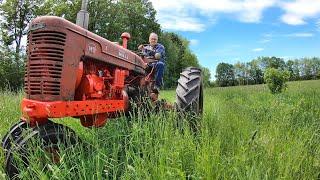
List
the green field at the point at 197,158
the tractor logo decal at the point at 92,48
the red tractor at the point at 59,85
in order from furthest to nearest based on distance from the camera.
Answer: the tractor logo decal at the point at 92,48, the red tractor at the point at 59,85, the green field at the point at 197,158

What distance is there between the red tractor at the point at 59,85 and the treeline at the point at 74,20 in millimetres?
27675

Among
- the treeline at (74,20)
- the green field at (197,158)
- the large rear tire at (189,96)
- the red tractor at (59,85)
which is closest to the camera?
the green field at (197,158)

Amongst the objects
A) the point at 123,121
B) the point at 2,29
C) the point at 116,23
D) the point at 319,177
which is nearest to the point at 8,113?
the point at 123,121

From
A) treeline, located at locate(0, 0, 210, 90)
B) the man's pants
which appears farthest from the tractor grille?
treeline, located at locate(0, 0, 210, 90)

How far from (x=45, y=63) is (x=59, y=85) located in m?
0.27

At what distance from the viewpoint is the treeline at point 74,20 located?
1527 inches

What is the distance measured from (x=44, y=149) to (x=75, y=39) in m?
1.28

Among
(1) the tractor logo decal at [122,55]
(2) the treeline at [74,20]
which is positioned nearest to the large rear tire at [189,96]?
(1) the tractor logo decal at [122,55]

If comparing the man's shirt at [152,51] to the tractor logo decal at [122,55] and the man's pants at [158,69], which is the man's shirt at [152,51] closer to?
the man's pants at [158,69]

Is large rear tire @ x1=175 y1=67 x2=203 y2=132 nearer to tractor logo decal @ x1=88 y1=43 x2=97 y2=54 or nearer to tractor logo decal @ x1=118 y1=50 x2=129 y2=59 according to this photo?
tractor logo decal @ x1=118 y1=50 x2=129 y2=59

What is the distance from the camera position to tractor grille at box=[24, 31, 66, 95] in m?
4.93

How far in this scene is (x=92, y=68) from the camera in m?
5.70

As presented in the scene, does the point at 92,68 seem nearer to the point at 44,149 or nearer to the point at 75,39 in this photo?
the point at 75,39

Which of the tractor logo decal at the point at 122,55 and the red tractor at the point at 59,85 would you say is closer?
the red tractor at the point at 59,85
